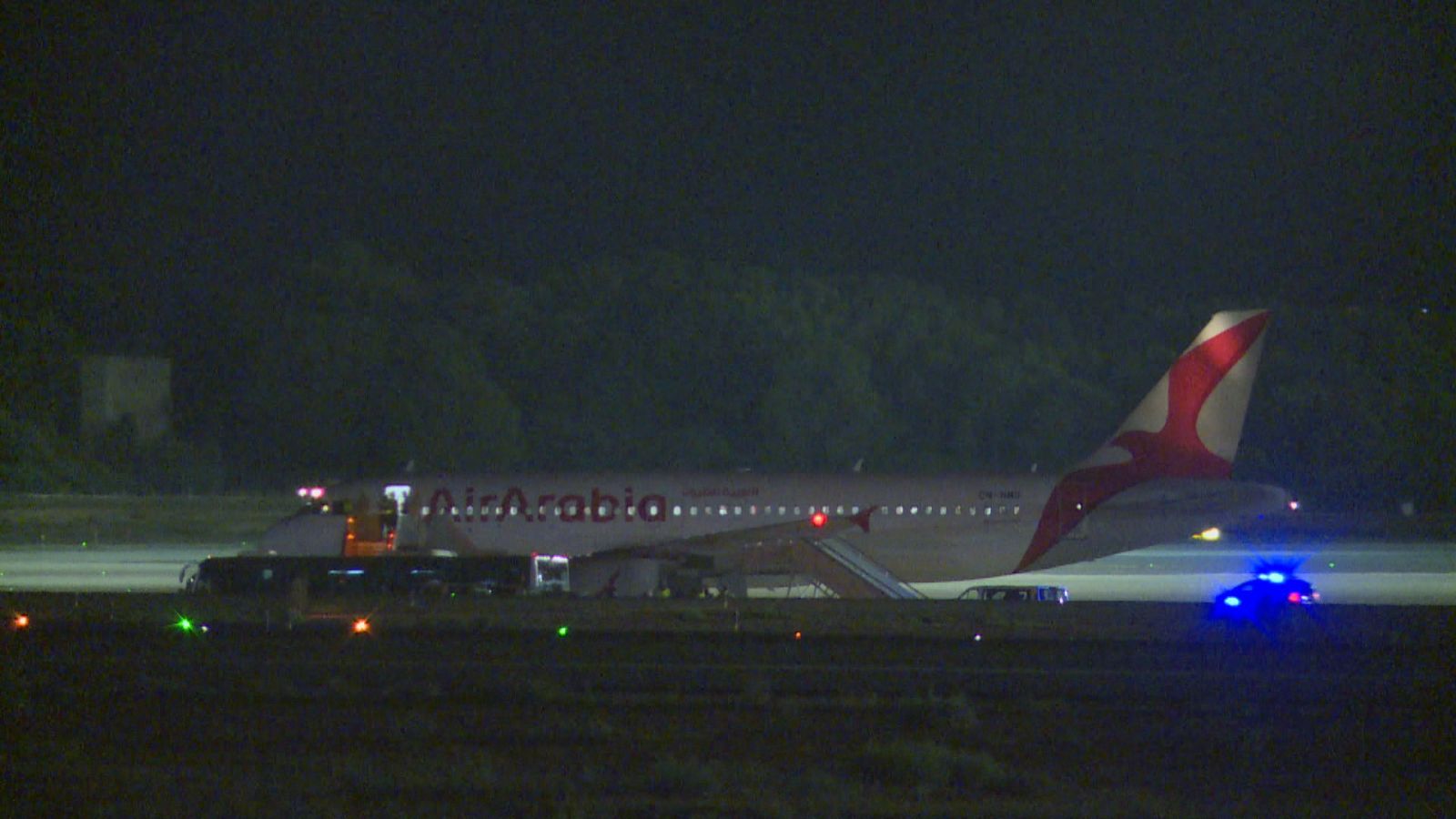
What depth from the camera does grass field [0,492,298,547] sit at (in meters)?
57.8

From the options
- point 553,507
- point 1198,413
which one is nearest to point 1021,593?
point 1198,413

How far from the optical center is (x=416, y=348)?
264 ft

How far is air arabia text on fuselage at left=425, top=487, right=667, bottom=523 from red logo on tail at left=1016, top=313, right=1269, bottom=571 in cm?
859

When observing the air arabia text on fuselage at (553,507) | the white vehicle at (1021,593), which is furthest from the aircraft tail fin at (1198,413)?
the air arabia text on fuselage at (553,507)

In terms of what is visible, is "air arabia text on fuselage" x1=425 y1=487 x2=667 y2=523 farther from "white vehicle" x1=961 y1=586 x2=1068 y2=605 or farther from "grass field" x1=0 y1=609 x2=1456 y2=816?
"grass field" x1=0 y1=609 x2=1456 y2=816

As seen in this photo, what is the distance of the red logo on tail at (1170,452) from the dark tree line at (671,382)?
118ft

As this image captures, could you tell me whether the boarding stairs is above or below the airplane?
below

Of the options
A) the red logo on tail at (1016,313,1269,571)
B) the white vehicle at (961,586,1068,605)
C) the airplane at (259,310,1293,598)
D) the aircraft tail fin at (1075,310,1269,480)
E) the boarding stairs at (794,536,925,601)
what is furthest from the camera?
the aircraft tail fin at (1075,310,1269,480)

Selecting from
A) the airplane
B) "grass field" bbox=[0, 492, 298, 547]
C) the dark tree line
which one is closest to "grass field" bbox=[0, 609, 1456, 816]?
the airplane

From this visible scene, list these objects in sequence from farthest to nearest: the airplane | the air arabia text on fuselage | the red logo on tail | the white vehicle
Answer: the air arabia text on fuselage, the red logo on tail, the airplane, the white vehicle

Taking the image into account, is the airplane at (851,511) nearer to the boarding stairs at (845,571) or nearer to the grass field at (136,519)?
the boarding stairs at (845,571)

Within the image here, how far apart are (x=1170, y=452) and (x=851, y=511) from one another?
286 inches

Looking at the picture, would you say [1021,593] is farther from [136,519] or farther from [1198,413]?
[136,519]

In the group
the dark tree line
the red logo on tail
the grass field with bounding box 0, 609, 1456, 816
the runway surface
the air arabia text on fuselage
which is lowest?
the grass field with bounding box 0, 609, 1456, 816
